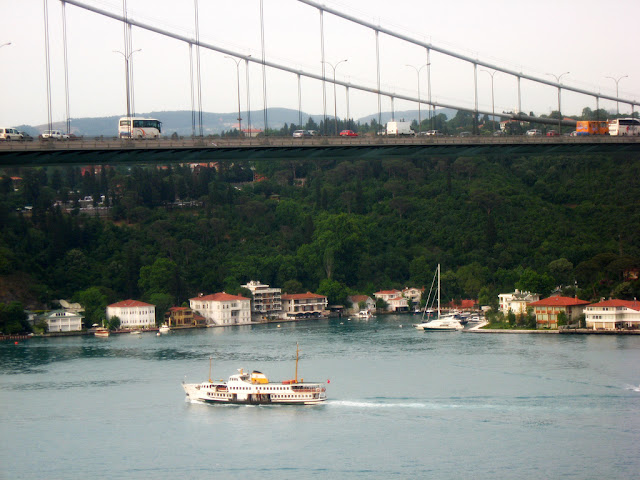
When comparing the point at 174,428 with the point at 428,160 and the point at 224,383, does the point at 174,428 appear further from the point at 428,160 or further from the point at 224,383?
the point at 428,160

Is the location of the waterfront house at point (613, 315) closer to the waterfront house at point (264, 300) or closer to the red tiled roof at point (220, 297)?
the red tiled roof at point (220, 297)

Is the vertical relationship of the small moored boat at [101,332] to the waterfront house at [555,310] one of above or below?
below

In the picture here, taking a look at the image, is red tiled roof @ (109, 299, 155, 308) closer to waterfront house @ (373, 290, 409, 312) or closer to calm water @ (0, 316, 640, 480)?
waterfront house @ (373, 290, 409, 312)

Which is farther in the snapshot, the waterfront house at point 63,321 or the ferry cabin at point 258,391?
the waterfront house at point 63,321

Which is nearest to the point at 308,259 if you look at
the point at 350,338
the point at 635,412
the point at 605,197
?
the point at 605,197

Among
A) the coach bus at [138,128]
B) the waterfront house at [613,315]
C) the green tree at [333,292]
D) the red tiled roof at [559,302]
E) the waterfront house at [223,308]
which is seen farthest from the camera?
the green tree at [333,292]

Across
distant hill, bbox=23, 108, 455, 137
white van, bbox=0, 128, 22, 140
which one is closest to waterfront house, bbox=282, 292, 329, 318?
white van, bbox=0, 128, 22, 140

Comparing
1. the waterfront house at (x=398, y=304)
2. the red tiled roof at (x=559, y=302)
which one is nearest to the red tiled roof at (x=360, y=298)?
the waterfront house at (x=398, y=304)
